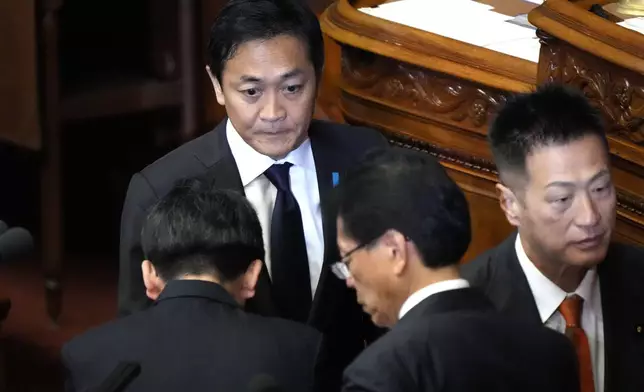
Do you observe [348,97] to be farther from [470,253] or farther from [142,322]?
[142,322]

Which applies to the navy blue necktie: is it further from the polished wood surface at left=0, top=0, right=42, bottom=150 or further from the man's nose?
the polished wood surface at left=0, top=0, right=42, bottom=150

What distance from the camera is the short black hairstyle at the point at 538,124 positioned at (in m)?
2.19

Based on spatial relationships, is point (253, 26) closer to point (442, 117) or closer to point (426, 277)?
point (426, 277)

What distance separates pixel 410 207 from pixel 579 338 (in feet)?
1.66

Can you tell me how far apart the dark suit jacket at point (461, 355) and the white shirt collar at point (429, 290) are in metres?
0.01

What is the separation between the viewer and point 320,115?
4672 mm

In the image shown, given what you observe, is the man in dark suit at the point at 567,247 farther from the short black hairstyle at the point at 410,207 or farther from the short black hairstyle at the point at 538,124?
the short black hairstyle at the point at 410,207

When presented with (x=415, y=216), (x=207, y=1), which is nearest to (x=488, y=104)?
(x=415, y=216)

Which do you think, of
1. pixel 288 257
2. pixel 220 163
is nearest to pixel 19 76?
pixel 220 163

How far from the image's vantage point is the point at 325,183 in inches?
94.7

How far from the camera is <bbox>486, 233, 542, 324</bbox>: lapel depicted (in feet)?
7.27

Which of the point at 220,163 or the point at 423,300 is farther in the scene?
the point at 220,163

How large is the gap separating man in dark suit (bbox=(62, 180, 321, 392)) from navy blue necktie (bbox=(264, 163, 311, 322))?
9.1 inches

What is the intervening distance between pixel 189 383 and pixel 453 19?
6.06 ft
